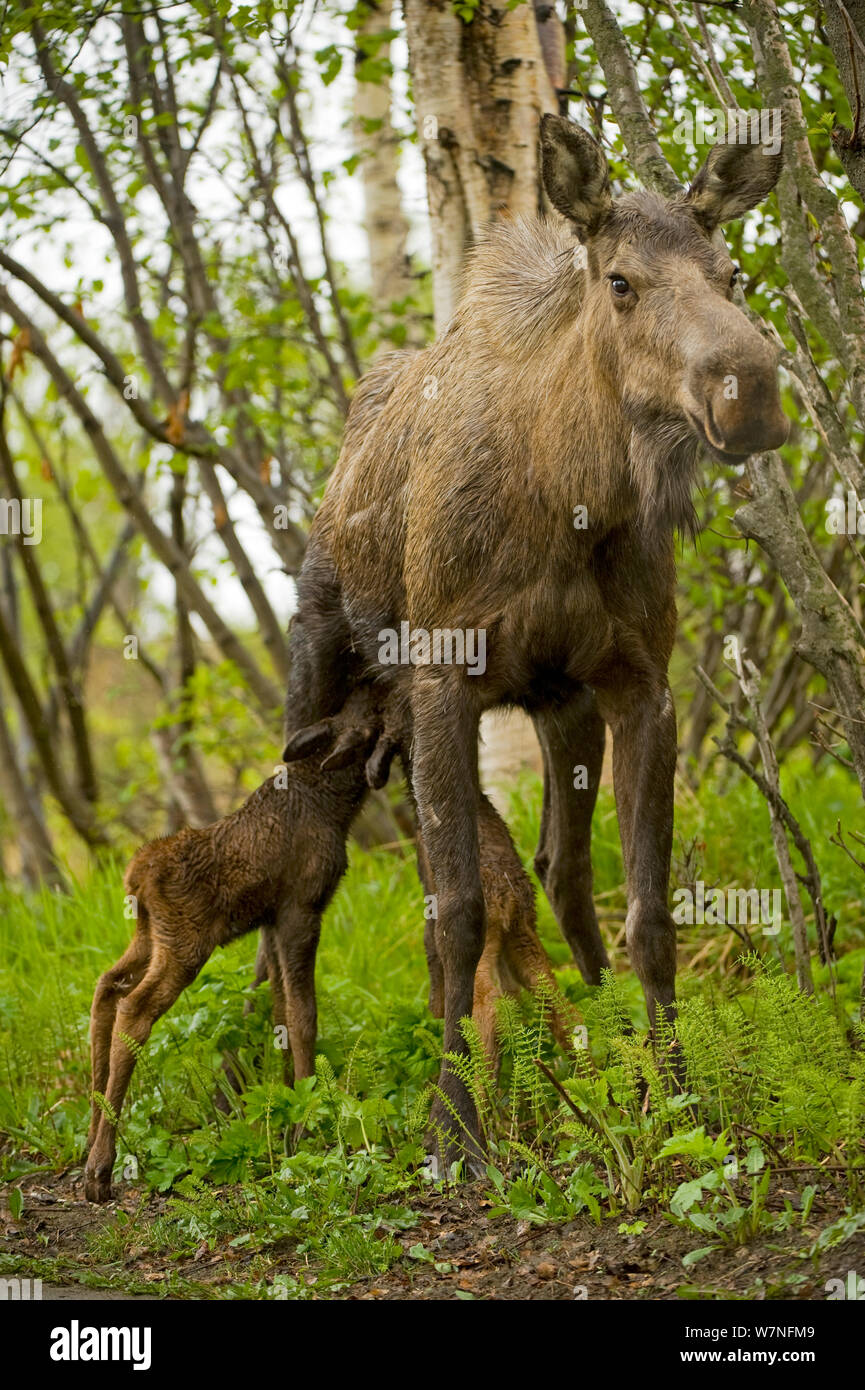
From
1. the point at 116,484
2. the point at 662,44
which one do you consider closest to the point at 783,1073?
the point at 662,44

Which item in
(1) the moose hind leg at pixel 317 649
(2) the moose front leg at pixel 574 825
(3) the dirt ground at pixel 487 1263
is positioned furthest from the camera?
(1) the moose hind leg at pixel 317 649

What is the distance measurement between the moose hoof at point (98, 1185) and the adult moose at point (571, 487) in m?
1.23

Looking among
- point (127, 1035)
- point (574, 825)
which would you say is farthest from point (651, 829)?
point (127, 1035)

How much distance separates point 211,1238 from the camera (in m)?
4.59

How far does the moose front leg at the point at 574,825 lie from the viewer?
5660 mm

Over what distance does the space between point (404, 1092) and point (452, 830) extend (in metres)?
1.04

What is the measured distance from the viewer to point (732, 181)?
4.48 metres

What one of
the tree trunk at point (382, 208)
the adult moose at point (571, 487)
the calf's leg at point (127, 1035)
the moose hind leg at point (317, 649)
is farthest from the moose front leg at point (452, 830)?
the tree trunk at point (382, 208)

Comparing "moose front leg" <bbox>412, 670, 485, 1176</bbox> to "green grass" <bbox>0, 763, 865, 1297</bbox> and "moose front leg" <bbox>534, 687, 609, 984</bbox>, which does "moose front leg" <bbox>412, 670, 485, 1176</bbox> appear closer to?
"green grass" <bbox>0, 763, 865, 1297</bbox>

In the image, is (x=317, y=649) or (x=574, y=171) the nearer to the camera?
(x=574, y=171)

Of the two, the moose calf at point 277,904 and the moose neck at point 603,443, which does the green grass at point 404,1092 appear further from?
the moose neck at point 603,443

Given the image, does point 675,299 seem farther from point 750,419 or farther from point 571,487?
point 571,487
